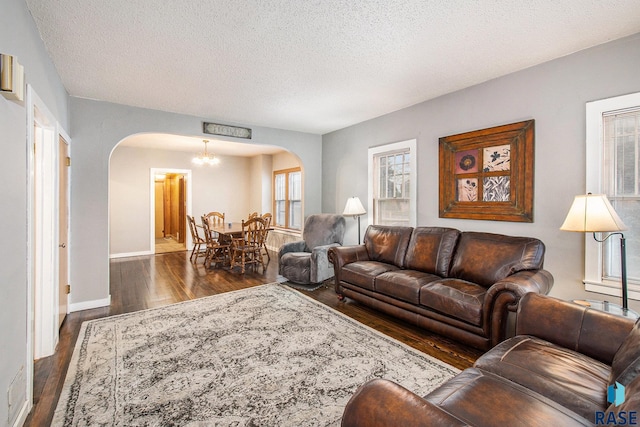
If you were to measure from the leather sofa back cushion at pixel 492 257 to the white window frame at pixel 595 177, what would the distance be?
1.25 ft

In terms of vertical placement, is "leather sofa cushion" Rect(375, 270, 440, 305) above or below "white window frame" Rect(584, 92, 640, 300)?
below

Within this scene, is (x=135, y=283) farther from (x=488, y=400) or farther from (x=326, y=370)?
(x=488, y=400)

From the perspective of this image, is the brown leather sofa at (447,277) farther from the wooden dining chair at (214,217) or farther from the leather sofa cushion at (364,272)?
the wooden dining chair at (214,217)

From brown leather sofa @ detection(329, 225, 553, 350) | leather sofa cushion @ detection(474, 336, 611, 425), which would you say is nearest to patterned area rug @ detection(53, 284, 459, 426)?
brown leather sofa @ detection(329, 225, 553, 350)

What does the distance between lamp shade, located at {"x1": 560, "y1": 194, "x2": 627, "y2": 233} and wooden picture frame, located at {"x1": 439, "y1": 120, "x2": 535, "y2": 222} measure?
0.73m

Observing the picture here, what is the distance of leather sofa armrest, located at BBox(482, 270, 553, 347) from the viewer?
2.31 metres

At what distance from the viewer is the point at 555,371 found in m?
1.43

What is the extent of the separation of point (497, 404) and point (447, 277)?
2.21m

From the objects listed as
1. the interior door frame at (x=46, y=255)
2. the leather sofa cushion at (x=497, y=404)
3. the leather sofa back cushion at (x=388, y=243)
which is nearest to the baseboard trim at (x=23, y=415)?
the interior door frame at (x=46, y=255)

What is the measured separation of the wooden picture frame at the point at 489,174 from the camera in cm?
310

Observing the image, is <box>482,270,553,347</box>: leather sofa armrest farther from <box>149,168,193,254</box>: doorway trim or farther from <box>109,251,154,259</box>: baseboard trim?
<box>109,251,154,259</box>: baseboard trim

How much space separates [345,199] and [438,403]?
4388mm

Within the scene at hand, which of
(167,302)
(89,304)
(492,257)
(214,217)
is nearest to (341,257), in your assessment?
(492,257)

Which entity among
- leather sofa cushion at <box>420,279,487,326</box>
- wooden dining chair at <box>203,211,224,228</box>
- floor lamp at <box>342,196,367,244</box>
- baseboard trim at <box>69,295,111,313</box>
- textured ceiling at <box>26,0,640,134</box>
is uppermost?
textured ceiling at <box>26,0,640,134</box>
